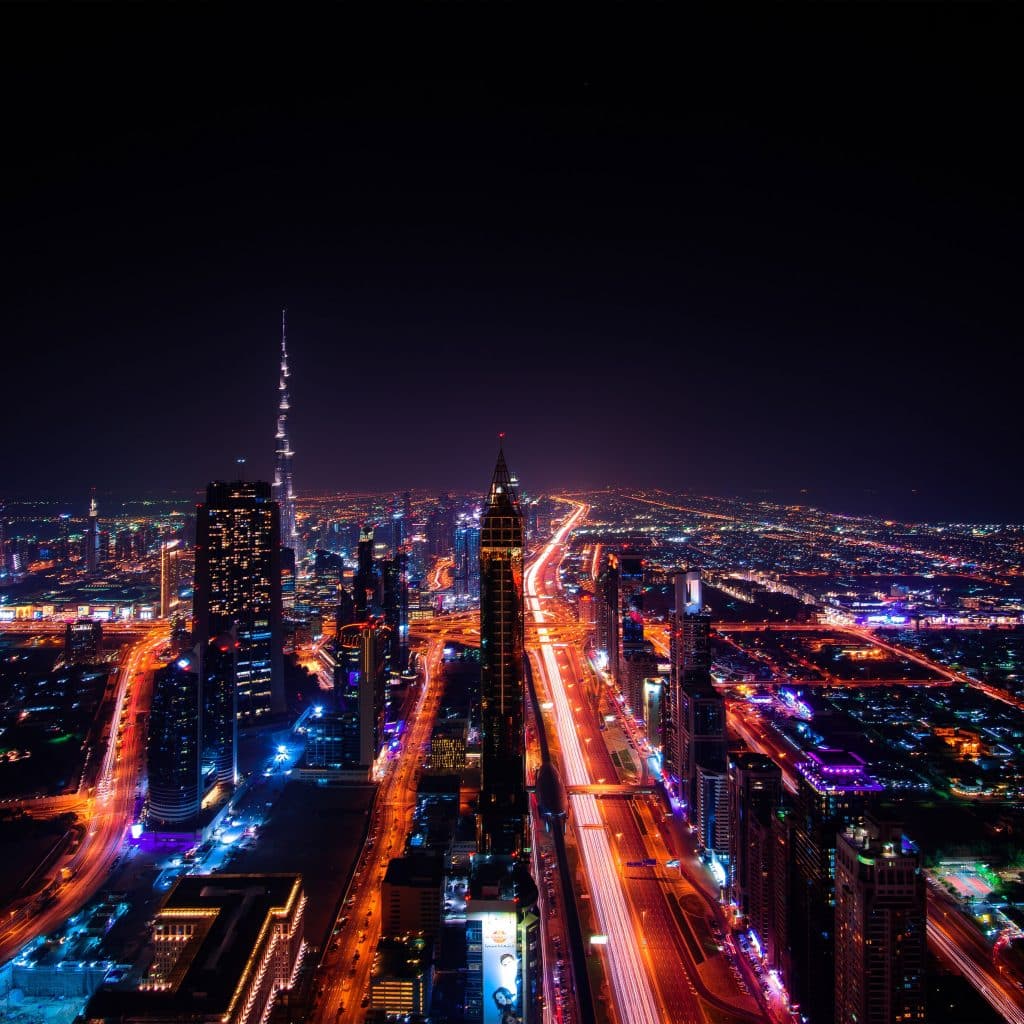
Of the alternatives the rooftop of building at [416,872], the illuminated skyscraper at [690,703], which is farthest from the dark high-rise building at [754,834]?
the rooftop of building at [416,872]

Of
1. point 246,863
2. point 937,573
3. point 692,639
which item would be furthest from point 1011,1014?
point 937,573

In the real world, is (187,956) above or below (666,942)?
above

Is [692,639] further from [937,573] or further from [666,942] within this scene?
[937,573]

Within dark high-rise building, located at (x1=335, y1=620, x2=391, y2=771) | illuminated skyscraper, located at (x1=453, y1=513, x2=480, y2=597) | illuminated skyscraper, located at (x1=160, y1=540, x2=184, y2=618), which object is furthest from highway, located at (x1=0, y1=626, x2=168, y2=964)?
illuminated skyscraper, located at (x1=453, y1=513, x2=480, y2=597)

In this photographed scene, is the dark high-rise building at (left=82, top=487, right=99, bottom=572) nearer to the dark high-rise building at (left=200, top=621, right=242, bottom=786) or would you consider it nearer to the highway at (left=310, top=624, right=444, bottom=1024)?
the dark high-rise building at (left=200, top=621, right=242, bottom=786)

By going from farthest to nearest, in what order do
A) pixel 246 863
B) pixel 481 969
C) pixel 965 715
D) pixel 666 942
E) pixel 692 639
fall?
pixel 965 715
pixel 692 639
pixel 246 863
pixel 666 942
pixel 481 969

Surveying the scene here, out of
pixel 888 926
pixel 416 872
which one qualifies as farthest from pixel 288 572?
pixel 888 926
